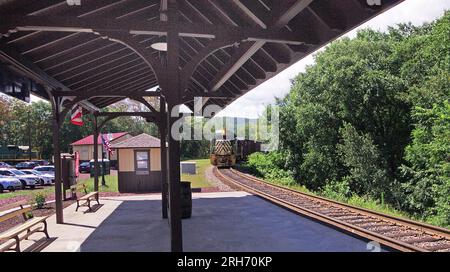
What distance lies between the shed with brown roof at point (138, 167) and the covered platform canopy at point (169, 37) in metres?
7.59

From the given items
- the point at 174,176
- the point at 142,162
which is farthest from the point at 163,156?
the point at 142,162

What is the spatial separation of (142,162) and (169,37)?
13.1m

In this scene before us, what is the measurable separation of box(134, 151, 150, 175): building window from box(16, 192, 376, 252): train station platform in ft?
17.6

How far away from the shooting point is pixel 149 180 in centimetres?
1742

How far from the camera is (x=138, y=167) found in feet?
57.6

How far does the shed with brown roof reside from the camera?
57.0 feet

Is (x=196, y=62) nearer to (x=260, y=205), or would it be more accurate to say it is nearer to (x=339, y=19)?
(x=339, y=19)

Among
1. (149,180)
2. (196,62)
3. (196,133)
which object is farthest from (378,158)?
(196,133)

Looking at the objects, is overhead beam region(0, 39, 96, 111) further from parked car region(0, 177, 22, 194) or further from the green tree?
the green tree

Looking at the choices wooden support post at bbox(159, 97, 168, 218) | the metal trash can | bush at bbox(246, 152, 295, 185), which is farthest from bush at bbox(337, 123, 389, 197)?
the metal trash can

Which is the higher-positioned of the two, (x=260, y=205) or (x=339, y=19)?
(x=339, y=19)

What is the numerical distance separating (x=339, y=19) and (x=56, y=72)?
6.99 metres

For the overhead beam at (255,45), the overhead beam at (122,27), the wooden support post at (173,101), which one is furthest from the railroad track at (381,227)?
the overhead beam at (122,27)

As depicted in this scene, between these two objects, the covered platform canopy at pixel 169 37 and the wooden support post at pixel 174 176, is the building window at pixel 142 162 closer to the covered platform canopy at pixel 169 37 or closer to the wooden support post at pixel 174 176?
the covered platform canopy at pixel 169 37
